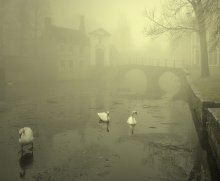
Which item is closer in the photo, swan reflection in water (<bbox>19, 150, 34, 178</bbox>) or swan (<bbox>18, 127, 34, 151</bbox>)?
swan reflection in water (<bbox>19, 150, 34, 178</bbox>)

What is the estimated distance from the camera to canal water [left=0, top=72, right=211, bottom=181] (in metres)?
9.80

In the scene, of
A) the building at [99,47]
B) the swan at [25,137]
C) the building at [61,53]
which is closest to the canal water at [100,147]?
the swan at [25,137]

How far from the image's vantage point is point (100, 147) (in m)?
12.6

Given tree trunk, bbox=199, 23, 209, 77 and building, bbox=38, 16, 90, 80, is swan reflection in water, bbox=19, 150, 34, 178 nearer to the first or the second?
tree trunk, bbox=199, 23, 209, 77

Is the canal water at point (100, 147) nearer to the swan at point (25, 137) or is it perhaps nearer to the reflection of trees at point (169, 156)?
the reflection of trees at point (169, 156)

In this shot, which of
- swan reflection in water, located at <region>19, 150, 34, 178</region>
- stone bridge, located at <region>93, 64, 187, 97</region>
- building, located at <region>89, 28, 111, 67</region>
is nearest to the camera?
swan reflection in water, located at <region>19, 150, 34, 178</region>

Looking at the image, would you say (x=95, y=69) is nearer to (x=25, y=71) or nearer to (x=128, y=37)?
(x=25, y=71)

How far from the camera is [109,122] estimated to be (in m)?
17.6

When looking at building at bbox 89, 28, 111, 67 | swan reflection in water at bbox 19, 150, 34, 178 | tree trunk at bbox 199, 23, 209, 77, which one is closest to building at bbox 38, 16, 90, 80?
building at bbox 89, 28, 111, 67

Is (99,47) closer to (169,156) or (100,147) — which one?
(100,147)

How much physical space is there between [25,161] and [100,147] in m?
3.21

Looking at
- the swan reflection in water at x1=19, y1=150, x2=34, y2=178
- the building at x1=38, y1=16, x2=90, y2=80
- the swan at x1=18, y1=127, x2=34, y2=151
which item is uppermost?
the building at x1=38, y1=16, x2=90, y2=80

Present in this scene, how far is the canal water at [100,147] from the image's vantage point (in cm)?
980

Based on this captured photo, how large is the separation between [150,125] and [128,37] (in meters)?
60.3
